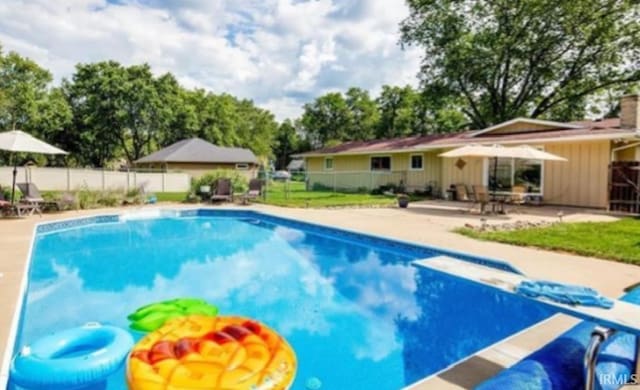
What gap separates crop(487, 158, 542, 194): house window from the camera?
1404cm

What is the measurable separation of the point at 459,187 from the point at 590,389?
12419mm

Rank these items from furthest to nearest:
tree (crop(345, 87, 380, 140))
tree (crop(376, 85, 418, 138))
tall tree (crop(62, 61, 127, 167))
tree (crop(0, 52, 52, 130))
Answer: tree (crop(345, 87, 380, 140)) → tree (crop(376, 85, 418, 138)) → tall tree (crop(62, 61, 127, 167)) → tree (crop(0, 52, 52, 130))

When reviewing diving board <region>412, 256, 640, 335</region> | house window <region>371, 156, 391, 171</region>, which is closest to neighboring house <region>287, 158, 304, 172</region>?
house window <region>371, 156, 391, 171</region>

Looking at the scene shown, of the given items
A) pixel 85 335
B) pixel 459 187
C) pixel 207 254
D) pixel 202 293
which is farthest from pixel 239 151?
pixel 85 335

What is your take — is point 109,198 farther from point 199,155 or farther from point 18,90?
point 18,90

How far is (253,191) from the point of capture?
16.3 m

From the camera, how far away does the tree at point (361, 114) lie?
4916 cm

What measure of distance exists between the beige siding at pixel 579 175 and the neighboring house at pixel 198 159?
19.7 metres

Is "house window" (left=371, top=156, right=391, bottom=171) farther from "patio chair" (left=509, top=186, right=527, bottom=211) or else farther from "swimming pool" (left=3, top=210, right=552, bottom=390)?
"swimming pool" (left=3, top=210, right=552, bottom=390)

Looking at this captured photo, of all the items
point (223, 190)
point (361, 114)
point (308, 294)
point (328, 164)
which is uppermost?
point (361, 114)

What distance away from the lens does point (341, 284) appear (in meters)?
6.37

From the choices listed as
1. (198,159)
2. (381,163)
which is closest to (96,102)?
(198,159)

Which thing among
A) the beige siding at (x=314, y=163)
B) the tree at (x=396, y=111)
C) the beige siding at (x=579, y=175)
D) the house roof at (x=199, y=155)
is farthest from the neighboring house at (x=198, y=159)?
the beige siding at (x=579, y=175)

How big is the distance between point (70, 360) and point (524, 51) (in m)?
27.0
